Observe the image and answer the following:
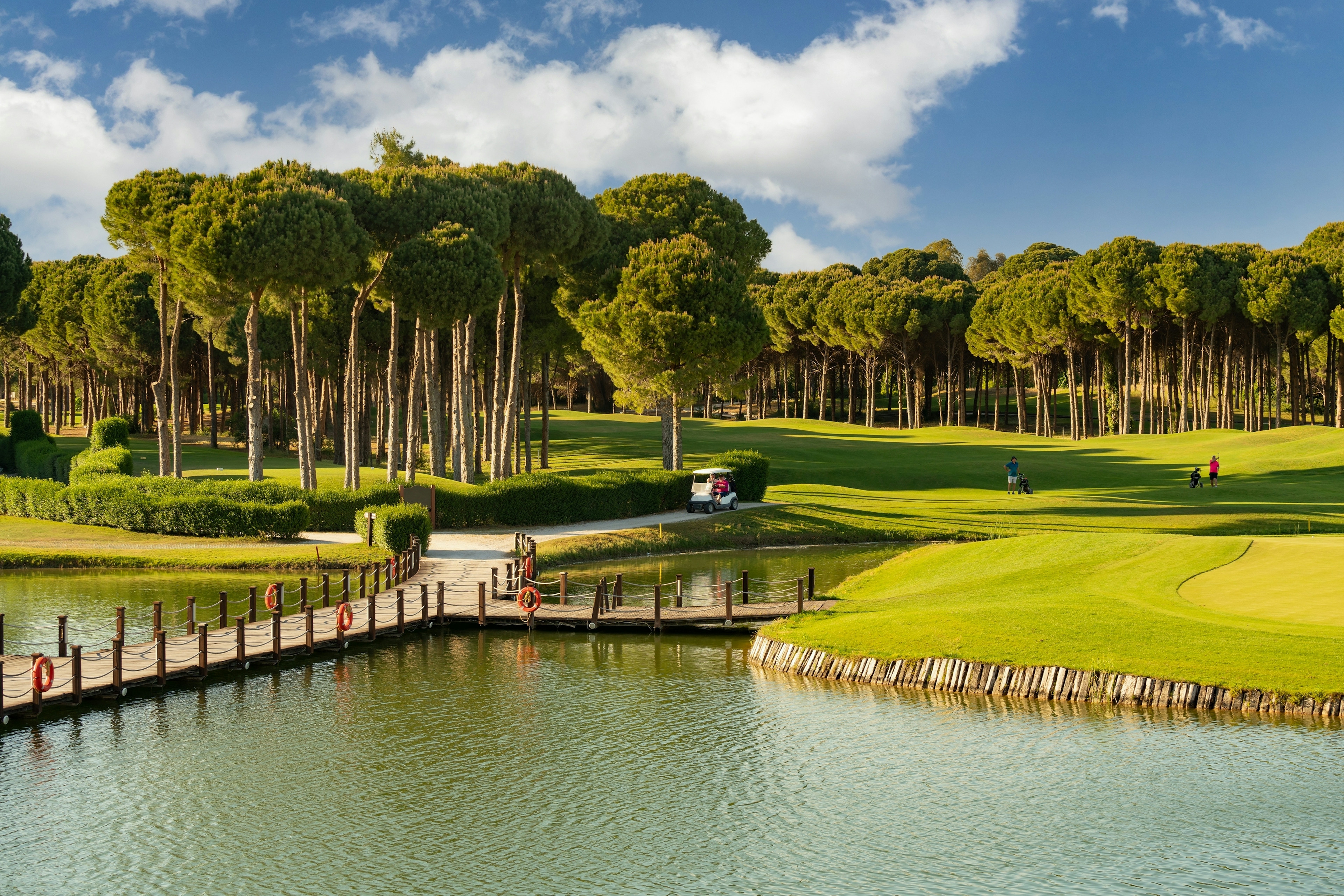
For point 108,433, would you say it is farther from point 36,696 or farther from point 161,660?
point 36,696

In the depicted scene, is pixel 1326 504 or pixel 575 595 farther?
pixel 1326 504

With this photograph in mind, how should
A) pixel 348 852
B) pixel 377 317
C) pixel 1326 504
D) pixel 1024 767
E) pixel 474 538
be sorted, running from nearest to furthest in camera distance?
pixel 348 852 → pixel 1024 767 → pixel 474 538 → pixel 1326 504 → pixel 377 317

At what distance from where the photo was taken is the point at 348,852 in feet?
42.9

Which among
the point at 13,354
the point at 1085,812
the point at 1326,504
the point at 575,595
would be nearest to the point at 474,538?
the point at 575,595

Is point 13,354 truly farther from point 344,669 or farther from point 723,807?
point 723,807

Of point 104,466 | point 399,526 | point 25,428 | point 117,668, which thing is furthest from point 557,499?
point 25,428

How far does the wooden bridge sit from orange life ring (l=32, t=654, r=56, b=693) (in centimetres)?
3

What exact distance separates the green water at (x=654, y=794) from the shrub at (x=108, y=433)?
40094mm

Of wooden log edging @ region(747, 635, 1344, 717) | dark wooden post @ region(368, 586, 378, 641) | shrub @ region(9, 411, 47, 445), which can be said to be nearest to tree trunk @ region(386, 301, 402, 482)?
dark wooden post @ region(368, 586, 378, 641)

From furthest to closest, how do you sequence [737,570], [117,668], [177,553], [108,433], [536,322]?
[536,322], [108,433], [737,570], [177,553], [117,668]

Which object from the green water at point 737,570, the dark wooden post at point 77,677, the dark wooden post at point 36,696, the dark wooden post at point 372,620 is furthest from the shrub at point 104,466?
the dark wooden post at point 36,696

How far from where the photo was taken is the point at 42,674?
18.7 metres

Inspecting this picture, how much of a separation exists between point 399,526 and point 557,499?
35.3ft

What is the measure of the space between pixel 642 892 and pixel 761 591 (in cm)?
2079
